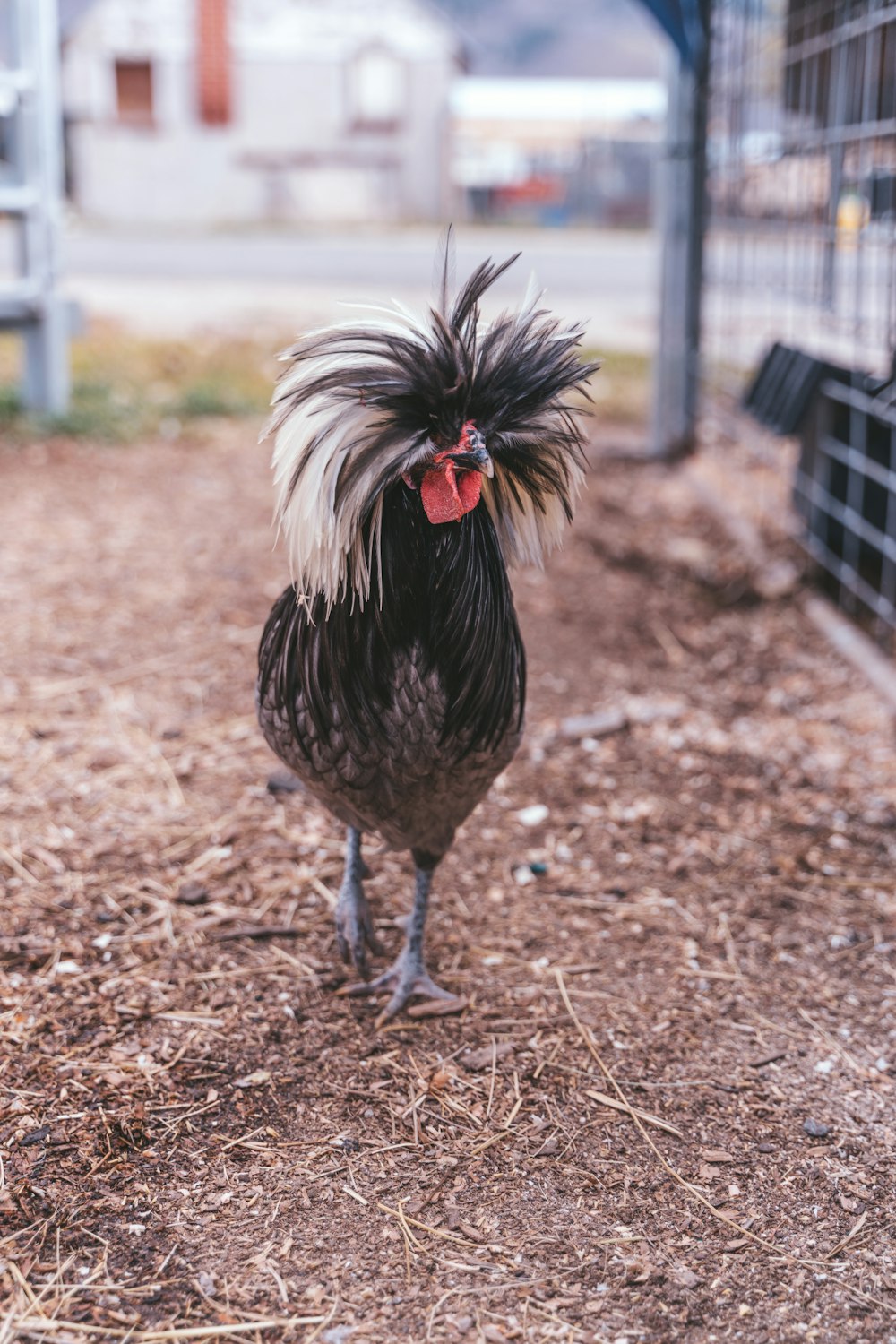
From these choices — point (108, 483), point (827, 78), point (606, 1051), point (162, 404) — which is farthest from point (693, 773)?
point (162, 404)

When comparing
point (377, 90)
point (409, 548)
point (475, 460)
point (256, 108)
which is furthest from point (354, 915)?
point (377, 90)

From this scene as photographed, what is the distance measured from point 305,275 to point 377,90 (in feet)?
52.0

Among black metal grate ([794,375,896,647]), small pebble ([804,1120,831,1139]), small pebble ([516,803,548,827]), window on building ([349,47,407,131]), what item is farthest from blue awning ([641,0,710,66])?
window on building ([349,47,407,131])

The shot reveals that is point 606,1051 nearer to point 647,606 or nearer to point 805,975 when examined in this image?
point 805,975

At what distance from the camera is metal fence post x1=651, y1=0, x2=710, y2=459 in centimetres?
702

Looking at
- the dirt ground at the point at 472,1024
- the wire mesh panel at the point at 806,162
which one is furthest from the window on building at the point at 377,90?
the dirt ground at the point at 472,1024

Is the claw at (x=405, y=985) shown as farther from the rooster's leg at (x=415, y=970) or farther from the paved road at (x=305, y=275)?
the paved road at (x=305, y=275)

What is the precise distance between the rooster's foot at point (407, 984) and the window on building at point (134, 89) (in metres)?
29.6

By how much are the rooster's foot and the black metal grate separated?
2.72 m

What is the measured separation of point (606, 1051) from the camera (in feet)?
9.00

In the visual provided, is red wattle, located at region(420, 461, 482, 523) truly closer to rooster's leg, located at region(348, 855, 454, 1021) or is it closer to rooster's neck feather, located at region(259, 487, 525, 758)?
rooster's neck feather, located at region(259, 487, 525, 758)

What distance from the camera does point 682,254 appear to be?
24.3ft

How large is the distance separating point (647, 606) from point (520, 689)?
9.26 ft

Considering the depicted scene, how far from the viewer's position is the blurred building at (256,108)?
28172mm
